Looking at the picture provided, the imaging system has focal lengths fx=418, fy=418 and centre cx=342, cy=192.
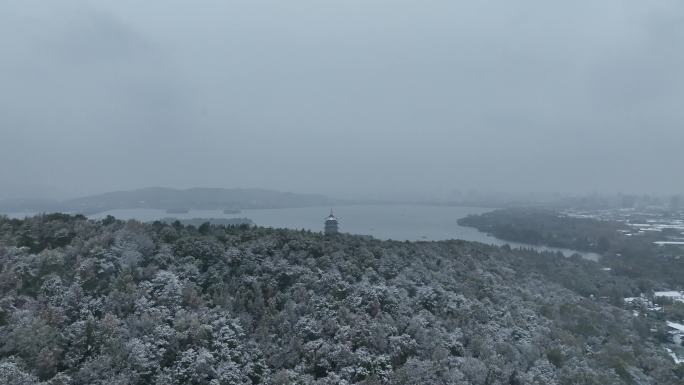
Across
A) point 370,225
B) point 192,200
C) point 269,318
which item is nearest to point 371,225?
point 370,225

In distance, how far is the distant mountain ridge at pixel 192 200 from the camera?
84.9 metres

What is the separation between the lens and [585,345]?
2022 centimetres

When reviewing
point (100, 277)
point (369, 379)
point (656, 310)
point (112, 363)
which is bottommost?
point (656, 310)

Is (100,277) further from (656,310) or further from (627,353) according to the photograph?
(656,310)

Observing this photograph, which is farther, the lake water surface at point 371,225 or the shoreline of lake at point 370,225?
the lake water surface at point 371,225

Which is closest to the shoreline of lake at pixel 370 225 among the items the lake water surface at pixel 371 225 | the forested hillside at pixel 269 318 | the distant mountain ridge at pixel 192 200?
the lake water surface at pixel 371 225

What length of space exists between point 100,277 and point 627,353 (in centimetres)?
2352

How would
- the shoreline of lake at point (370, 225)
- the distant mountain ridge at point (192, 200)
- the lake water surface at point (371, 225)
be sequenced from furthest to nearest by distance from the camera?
the distant mountain ridge at point (192, 200)
the lake water surface at point (371, 225)
the shoreline of lake at point (370, 225)

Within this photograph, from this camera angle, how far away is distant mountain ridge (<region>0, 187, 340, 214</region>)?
3342 inches

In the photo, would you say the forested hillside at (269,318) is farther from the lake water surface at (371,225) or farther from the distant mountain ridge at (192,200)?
the distant mountain ridge at (192,200)

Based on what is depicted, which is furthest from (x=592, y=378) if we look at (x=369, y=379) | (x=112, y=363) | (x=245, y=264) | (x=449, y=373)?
(x=112, y=363)

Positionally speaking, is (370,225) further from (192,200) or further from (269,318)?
(269,318)

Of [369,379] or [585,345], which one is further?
[585,345]

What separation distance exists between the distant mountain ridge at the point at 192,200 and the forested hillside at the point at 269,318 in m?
60.2
